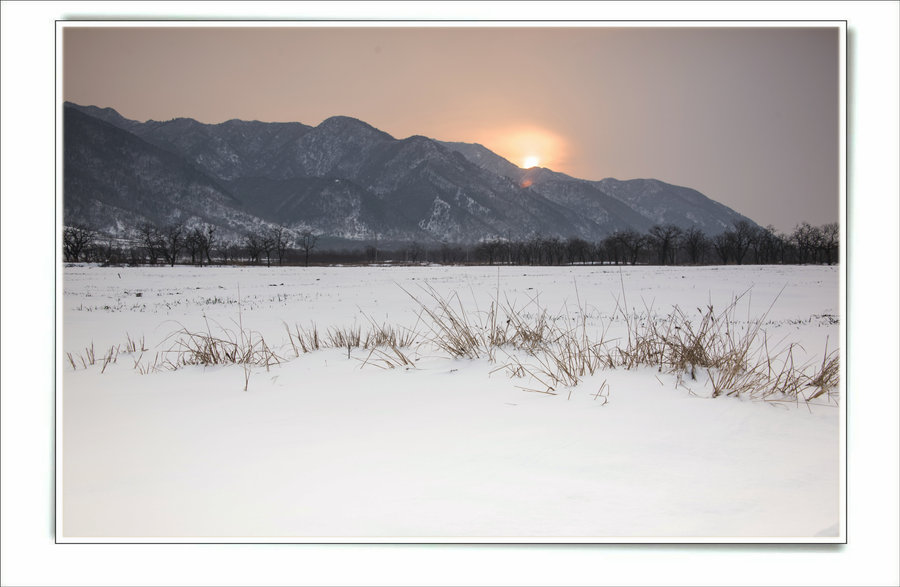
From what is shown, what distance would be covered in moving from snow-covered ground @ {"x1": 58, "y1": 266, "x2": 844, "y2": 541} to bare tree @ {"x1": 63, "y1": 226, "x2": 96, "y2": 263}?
0.38ft

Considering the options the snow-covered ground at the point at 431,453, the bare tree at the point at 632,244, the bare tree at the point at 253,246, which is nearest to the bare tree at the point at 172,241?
the bare tree at the point at 253,246

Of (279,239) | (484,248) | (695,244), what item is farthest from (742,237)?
(279,239)

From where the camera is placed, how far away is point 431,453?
2.04 metres

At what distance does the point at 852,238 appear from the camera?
2369mm

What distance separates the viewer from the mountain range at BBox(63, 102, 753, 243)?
11.5 feet

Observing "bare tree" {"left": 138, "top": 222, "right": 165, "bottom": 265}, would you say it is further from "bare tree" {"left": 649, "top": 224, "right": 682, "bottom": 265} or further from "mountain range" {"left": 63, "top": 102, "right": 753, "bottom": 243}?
"bare tree" {"left": 649, "top": 224, "right": 682, "bottom": 265}

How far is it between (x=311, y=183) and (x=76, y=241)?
148 inches

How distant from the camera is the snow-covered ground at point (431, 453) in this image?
1776 millimetres

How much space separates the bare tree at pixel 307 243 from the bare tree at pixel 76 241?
5.48 meters

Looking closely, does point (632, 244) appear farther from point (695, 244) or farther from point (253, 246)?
point (253, 246)

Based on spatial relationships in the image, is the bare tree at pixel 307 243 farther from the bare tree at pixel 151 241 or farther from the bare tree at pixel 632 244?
the bare tree at pixel 632 244

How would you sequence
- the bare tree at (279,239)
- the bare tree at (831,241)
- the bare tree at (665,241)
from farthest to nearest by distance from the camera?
the bare tree at (279,239), the bare tree at (665,241), the bare tree at (831,241)

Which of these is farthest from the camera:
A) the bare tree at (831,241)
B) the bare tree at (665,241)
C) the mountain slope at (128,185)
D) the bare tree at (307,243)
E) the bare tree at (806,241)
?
the bare tree at (307,243)

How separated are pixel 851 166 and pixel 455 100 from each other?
2.43 metres
